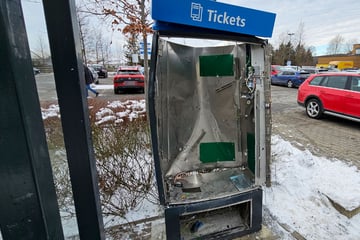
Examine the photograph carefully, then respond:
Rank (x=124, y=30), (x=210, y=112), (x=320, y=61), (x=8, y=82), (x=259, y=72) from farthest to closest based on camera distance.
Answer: (x=320, y=61) → (x=124, y=30) → (x=210, y=112) → (x=259, y=72) → (x=8, y=82)

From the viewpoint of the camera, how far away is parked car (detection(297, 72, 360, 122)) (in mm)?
5195

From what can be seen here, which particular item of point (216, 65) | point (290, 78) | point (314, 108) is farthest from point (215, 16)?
point (290, 78)

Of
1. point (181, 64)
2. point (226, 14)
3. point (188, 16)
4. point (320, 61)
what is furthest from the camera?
point (320, 61)

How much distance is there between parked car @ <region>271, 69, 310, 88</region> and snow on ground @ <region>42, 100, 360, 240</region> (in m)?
13.0

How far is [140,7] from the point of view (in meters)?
3.70

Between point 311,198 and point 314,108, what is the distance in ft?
15.7

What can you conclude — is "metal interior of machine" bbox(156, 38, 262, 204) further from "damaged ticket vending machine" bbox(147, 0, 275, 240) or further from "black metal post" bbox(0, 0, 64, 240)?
"black metal post" bbox(0, 0, 64, 240)

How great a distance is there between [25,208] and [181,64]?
194cm

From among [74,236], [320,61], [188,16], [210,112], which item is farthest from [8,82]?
[320,61]

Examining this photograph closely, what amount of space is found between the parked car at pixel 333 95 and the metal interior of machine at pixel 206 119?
180 inches

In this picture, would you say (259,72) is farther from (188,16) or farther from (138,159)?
(138,159)

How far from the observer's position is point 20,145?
76 centimetres

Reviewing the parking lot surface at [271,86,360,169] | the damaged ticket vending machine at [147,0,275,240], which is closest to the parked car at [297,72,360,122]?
the parking lot surface at [271,86,360,169]

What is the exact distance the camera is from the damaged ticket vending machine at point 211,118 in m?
1.65
